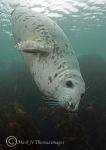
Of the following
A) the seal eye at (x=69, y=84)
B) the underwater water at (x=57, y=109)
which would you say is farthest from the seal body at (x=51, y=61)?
the underwater water at (x=57, y=109)

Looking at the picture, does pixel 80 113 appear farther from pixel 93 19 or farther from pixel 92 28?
pixel 92 28

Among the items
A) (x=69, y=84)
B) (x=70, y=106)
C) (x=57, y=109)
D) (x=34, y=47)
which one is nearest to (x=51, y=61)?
(x=34, y=47)

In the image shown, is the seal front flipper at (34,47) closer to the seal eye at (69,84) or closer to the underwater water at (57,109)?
the seal eye at (69,84)

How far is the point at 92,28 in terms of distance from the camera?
86.5 ft

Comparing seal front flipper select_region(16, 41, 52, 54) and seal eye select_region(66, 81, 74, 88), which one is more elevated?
seal front flipper select_region(16, 41, 52, 54)

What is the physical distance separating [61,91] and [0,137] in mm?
1742

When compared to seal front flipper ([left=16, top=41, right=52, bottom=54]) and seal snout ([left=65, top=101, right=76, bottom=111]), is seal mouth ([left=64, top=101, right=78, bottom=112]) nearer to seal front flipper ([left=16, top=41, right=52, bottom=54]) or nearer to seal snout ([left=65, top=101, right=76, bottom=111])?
seal snout ([left=65, top=101, right=76, bottom=111])

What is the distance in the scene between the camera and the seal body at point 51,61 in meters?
3.97

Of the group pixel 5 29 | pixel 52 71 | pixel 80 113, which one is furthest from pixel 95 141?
pixel 5 29

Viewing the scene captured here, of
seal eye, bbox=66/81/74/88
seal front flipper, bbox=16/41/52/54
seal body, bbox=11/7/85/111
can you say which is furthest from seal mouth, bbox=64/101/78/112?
seal front flipper, bbox=16/41/52/54

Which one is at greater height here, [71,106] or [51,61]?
[51,61]

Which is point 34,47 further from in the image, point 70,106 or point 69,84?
point 70,106

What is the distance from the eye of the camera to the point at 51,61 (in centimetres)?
465

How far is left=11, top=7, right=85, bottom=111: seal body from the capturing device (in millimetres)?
3975
